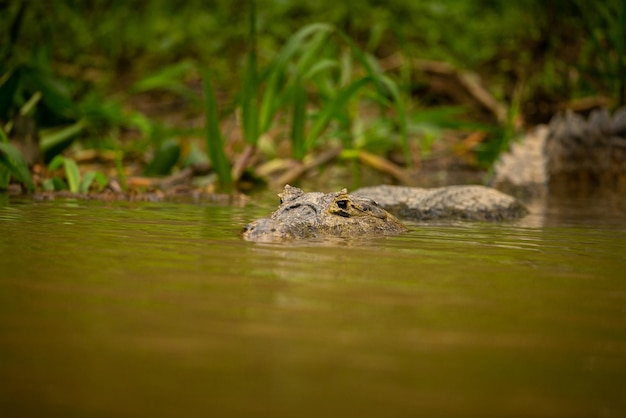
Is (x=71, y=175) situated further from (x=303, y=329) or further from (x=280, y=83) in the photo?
(x=303, y=329)

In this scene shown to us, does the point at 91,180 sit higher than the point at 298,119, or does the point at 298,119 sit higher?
the point at 298,119

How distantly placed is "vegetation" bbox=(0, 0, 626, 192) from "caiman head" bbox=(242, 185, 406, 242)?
1728 mm

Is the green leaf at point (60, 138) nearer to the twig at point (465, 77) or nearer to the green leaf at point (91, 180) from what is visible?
the green leaf at point (91, 180)

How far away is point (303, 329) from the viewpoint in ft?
4.93

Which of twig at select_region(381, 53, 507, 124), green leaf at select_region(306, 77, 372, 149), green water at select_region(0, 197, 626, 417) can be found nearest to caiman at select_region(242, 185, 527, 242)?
green water at select_region(0, 197, 626, 417)

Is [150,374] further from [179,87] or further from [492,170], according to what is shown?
[492,170]

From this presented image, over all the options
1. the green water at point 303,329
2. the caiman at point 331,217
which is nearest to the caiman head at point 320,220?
the caiman at point 331,217

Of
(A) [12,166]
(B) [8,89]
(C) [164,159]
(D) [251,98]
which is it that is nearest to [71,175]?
(A) [12,166]

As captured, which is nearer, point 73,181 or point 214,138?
point 73,181

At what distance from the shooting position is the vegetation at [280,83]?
5.04m

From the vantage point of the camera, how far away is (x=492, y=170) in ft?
20.7

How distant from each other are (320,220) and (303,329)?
4.85ft

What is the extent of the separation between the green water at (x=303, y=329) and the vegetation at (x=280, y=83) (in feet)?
7.32

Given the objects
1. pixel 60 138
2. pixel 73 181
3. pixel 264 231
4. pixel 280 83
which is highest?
pixel 280 83
